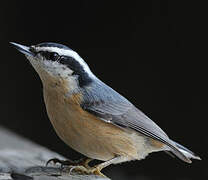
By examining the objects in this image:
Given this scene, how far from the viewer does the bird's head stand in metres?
4.86

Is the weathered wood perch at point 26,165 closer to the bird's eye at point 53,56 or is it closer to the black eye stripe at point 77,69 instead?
the black eye stripe at point 77,69

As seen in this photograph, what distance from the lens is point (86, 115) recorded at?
15.8ft

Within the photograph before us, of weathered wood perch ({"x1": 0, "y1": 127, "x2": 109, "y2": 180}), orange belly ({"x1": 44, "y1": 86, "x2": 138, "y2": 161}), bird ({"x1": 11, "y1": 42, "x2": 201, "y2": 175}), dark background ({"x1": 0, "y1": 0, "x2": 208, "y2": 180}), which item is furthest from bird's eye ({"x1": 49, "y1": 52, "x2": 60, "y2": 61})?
dark background ({"x1": 0, "y1": 0, "x2": 208, "y2": 180})

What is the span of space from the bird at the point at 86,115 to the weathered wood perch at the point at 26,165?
17 centimetres

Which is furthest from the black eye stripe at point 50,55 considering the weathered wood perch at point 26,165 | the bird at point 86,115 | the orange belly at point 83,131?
the weathered wood perch at point 26,165

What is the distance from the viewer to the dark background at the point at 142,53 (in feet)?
26.7

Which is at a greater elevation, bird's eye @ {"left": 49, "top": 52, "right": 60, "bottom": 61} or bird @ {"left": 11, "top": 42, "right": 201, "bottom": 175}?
bird's eye @ {"left": 49, "top": 52, "right": 60, "bottom": 61}

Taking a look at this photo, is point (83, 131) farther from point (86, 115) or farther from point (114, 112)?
point (114, 112)

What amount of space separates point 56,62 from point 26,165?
2.86 feet

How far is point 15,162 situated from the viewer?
487 cm

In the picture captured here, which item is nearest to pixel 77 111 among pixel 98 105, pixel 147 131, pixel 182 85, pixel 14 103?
pixel 98 105

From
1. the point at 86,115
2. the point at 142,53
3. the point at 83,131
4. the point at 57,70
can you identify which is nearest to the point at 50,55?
the point at 57,70

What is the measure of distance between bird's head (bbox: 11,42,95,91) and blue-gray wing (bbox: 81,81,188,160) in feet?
0.44

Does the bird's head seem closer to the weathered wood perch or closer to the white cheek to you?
the white cheek
